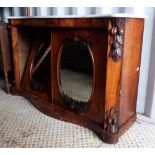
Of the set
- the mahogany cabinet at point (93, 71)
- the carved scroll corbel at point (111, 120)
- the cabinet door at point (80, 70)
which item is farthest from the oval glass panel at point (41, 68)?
the carved scroll corbel at point (111, 120)

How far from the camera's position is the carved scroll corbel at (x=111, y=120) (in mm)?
887

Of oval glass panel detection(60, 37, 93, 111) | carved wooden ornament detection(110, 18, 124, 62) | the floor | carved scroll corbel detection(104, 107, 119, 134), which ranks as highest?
carved wooden ornament detection(110, 18, 124, 62)

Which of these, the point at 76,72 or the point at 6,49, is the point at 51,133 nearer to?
the point at 76,72

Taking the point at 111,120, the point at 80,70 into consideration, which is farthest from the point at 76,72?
the point at 111,120

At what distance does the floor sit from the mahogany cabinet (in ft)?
0.12

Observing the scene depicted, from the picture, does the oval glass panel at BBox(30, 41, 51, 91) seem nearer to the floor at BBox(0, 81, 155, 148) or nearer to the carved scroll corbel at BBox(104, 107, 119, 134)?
the floor at BBox(0, 81, 155, 148)

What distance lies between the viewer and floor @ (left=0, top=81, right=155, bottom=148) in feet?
2.97

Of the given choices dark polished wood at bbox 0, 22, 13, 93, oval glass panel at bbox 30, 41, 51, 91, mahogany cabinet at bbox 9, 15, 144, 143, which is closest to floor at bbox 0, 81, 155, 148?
mahogany cabinet at bbox 9, 15, 144, 143

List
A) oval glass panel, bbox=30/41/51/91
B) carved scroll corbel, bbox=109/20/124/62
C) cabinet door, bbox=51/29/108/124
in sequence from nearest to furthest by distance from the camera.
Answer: carved scroll corbel, bbox=109/20/124/62 < cabinet door, bbox=51/29/108/124 < oval glass panel, bbox=30/41/51/91

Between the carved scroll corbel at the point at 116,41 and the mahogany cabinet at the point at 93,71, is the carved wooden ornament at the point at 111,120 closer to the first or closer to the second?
the mahogany cabinet at the point at 93,71

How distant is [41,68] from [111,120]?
1.91ft

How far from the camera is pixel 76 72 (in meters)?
1.02
